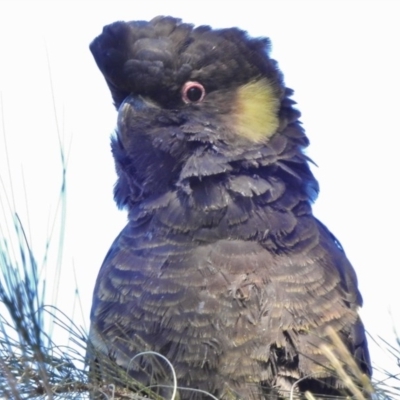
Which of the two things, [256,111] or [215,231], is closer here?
[215,231]

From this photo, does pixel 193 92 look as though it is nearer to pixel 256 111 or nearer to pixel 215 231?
pixel 256 111

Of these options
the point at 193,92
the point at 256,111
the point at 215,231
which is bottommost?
the point at 215,231

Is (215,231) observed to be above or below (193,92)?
below

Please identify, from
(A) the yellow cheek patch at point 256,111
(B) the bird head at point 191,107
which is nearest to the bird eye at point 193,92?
(B) the bird head at point 191,107

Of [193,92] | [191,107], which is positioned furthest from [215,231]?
[193,92]

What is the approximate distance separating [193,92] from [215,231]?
91 centimetres

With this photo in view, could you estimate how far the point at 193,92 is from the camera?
4.68 meters

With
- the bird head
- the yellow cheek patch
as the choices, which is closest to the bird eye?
the bird head

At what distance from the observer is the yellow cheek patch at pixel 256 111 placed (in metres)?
4.59

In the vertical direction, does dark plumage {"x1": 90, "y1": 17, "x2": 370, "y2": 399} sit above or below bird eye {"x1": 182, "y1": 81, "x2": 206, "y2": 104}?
below

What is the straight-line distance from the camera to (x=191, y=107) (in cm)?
464

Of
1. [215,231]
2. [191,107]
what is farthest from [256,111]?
[215,231]

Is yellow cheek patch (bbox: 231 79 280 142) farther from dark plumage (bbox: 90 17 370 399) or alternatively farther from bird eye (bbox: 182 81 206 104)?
bird eye (bbox: 182 81 206 104)

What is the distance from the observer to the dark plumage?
3932 millimetres
